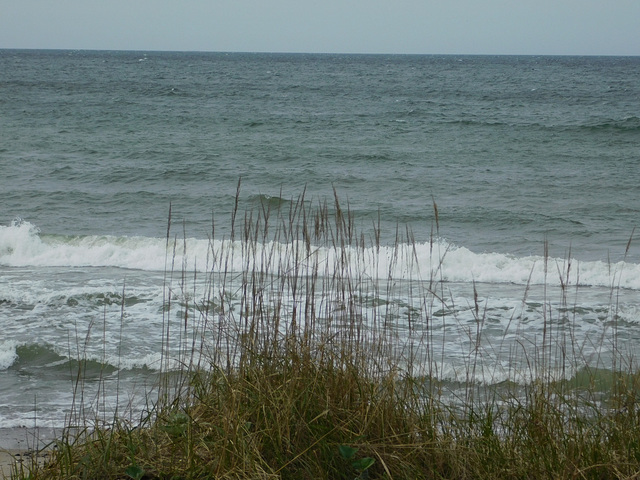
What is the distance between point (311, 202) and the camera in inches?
229

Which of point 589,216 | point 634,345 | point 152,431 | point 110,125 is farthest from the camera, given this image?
point 110,125

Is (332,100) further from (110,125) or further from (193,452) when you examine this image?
(193,452)

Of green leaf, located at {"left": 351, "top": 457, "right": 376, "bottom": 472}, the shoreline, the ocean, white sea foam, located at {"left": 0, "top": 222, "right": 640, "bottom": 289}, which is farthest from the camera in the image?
white sea foam, located at {"left": 0, "top": 222, "right": 640, "bottom": 289}

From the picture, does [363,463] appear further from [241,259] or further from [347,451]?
[241,259]

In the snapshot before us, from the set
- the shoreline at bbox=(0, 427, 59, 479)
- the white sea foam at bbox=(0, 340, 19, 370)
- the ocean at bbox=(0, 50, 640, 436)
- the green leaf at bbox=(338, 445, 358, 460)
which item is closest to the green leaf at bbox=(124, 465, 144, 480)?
the ocean at bbox=(0, 50, 640, 436)

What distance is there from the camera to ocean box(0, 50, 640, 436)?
5953 mm

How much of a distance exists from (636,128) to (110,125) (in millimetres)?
20660

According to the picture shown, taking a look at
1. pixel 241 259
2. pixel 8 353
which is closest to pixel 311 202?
pixel 8 353

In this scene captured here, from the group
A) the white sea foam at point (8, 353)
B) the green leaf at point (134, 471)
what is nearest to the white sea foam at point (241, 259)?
the white sea foam at point (8, 353)

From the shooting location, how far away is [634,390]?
3365 mm

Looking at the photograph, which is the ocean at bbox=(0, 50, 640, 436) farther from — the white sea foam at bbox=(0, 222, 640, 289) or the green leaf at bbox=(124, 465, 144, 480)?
the green leaf at bbox=(124, 465, 144, 480)

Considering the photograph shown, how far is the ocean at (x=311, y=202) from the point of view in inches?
234

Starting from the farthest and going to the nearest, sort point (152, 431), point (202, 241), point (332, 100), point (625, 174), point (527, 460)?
point (332, 100), point (625, 174), point (202, 241), point (152, 431), point (527, 460)

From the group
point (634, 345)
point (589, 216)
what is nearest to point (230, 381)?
point (634, 345)
